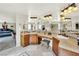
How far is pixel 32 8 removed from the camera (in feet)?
7.29

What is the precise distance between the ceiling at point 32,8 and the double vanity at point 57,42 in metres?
0.36

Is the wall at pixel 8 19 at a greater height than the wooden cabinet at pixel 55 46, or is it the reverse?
the wall at pixel 8 19

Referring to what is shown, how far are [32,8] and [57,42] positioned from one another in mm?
716

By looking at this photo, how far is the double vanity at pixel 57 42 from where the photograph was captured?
2.17 m

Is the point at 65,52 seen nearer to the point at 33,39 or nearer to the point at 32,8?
the point at 33,39

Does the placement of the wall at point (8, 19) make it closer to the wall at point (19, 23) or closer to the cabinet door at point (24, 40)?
the wall at point (19, 23)

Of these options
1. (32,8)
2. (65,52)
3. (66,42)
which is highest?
(32,8)

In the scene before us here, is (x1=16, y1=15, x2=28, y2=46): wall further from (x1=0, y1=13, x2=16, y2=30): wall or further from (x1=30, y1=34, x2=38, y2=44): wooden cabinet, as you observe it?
(x1=30, y1=34, x2=38, y2=44): wooden cabinet

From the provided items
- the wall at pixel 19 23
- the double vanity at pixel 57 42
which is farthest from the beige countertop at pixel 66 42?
the wall at pixel 19 23

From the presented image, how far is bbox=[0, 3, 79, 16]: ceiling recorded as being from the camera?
7.11 ft

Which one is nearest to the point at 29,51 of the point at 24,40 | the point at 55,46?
the point at 24,40

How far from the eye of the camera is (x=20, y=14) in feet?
7.36

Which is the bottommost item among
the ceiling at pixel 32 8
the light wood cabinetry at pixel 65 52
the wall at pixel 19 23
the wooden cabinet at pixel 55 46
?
the light wood cabinetry at pixel 65 52

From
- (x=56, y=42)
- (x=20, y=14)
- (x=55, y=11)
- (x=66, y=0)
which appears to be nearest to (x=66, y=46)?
(x=56, y=42)
